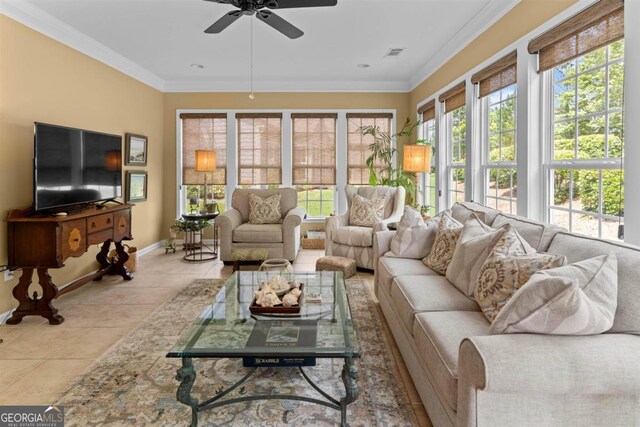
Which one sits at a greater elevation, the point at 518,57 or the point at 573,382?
the point at 518,57

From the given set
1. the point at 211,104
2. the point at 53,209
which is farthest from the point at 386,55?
the point at 53,209

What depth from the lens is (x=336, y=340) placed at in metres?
1.94

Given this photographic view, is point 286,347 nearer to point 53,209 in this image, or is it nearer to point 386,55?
point 53,209

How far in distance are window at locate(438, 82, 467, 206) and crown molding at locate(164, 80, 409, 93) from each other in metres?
1.69

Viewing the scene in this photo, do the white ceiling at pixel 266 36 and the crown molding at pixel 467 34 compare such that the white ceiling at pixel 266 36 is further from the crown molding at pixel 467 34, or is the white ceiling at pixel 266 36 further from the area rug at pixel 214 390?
the area rug at pixel 214 390

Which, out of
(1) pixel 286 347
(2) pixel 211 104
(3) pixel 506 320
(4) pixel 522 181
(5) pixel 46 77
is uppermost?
(2) pixel 211 104

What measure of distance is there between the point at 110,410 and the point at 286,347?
100 cm

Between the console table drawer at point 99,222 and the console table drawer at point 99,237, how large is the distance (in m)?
0.04

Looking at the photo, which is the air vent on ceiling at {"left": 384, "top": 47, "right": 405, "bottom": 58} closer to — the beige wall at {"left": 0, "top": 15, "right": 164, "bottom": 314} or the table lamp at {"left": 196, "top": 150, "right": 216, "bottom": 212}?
the table lamp at {"left": 196, "top": 150, "right": 216, "bottom": 212}

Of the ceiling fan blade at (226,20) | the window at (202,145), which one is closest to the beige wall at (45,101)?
the window at (202,145)

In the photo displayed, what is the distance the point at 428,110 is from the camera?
5.98m

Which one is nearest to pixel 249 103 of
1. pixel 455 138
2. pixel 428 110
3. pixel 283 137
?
pixel 283 137

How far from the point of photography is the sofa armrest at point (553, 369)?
134cm

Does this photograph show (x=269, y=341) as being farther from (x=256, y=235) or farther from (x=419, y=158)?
(x=419, y=158)
